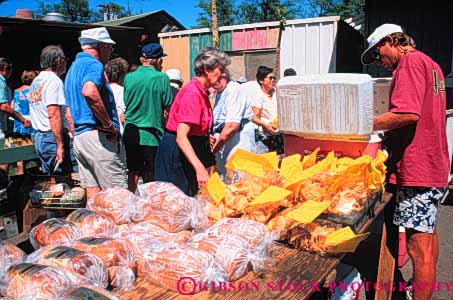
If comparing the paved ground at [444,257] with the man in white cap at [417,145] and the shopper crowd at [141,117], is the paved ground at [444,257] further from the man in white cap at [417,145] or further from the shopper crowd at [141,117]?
the shopper crowd at [141,117]

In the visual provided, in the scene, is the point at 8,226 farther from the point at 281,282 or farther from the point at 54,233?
the point at 281,282

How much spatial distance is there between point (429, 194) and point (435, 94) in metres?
0.63

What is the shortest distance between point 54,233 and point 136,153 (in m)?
2.78

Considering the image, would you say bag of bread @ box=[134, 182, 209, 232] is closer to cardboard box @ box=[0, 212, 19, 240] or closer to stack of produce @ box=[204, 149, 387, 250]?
stack of produce @ box=[204, 149, 387, 250]

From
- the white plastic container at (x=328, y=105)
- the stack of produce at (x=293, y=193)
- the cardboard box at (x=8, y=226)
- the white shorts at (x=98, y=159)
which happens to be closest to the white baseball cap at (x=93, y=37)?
the white shorts at (x=98, y=159)

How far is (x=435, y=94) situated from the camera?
245 centimetres

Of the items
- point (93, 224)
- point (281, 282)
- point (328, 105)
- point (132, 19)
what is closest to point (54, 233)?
point (93, 224)

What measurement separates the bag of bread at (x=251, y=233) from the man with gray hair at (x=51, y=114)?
9.18 feet

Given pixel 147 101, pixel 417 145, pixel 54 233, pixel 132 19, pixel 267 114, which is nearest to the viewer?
pixel 54 233

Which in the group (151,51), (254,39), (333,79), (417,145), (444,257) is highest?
(254,39)

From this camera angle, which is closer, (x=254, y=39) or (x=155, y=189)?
(x=155, y=189)

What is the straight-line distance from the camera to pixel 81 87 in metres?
3.26

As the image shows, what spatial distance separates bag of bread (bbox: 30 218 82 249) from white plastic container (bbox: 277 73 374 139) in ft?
4.50

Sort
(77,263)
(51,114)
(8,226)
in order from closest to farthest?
(77,263) → (8,226) → (51,114)
